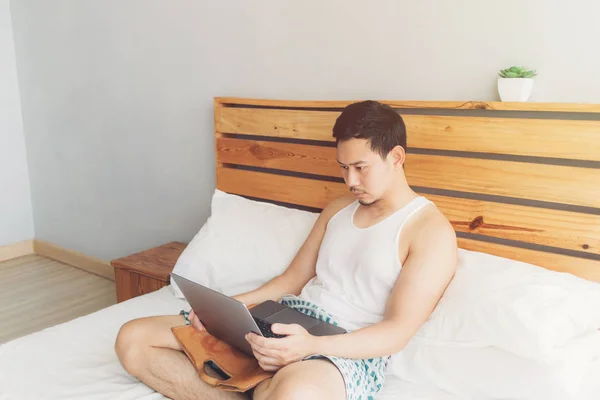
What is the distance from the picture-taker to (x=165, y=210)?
2.80 metres

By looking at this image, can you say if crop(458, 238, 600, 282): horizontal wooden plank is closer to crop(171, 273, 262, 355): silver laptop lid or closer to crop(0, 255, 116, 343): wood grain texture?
crop(171, 273, 262, 355): silver laptop lid

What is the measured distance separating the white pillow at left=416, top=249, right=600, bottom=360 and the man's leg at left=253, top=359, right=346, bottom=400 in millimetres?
316

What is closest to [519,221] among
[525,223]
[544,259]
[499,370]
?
[525,223]

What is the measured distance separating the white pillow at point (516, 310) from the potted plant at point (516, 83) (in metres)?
0.50

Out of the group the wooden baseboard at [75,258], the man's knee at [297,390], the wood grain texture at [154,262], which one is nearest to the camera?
the man's knee at [297,390]

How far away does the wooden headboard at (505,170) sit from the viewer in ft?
5.08

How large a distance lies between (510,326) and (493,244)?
45 centimetres

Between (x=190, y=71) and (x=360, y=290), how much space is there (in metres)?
1.47

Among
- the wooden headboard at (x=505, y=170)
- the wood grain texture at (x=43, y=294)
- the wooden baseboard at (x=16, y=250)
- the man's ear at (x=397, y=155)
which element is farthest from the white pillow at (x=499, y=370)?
the wooden baseboard at (x=16, y=250)

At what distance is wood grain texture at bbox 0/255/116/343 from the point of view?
2.66 meters

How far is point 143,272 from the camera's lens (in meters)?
2.27

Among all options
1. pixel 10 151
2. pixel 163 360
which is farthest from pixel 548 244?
pixel 10 151

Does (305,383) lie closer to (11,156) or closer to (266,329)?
(266,329)

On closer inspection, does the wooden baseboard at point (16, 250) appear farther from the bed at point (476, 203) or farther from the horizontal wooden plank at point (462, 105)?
the horizontal wooden plank at point (462, 105)
